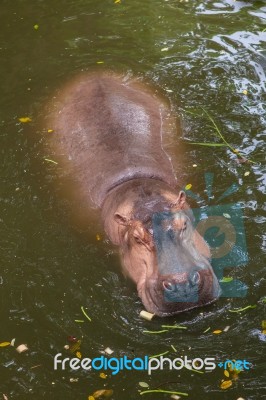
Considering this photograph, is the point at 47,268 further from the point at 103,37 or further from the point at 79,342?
the point at 103,37

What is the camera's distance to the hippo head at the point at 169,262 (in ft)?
18.9

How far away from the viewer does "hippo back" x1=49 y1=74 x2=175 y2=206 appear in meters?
7.44

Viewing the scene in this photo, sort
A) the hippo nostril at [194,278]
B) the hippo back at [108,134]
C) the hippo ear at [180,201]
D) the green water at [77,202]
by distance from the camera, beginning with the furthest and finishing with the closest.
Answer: the hippo back at [108,134] → the hippo ear at [180,201] → the green water at [77,202] → the hippo nostril at [194,278]

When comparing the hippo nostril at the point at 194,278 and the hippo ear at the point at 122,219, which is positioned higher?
the hippo nostril at the point at 194,278

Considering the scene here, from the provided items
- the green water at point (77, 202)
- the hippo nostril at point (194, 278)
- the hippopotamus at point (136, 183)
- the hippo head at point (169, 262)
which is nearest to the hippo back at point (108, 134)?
the hippopotamus at point (136, 183)

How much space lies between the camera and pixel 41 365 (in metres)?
5.99

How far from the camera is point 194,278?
18.7ft

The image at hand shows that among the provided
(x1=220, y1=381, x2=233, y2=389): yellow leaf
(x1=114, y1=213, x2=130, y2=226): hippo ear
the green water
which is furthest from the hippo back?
(x1=220, y1=381, x2=233, y2=389): yellow leaf

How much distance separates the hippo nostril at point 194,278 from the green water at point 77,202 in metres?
0.43

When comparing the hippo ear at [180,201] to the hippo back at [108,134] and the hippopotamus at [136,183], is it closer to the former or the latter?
the hippopotamus at [136,183]

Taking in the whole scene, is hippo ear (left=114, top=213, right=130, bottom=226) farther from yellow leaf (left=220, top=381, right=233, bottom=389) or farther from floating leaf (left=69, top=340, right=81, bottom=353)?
yellow leaf (left=220, top=381, right=233, bottom=389)

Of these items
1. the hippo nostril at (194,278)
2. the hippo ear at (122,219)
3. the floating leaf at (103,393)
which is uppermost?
the hippo nostril at (194,278)

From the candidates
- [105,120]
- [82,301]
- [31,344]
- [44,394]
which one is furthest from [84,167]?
[44,394]

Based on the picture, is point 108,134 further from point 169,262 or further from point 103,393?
point 103,393
